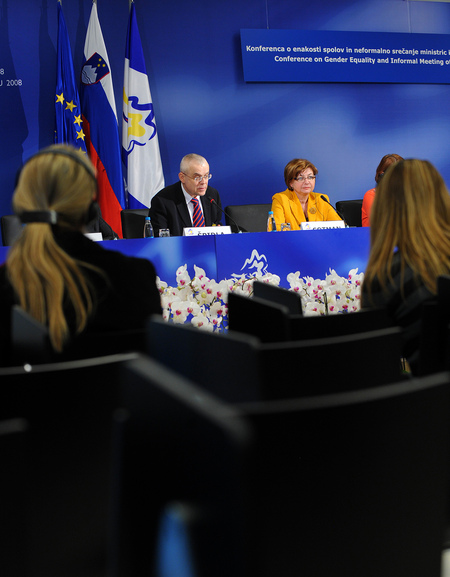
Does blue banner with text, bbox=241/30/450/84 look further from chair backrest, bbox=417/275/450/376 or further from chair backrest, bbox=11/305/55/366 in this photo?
chair backrest, bbox=11/305/55/366

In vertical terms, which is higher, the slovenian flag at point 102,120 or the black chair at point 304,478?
the slovenian flag at point 102,120

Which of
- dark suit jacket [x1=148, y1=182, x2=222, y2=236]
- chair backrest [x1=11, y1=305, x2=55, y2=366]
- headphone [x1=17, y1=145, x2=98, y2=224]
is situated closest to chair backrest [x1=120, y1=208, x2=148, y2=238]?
dark suit jacket [x1=148, y1=182, x2=222, y2=236]

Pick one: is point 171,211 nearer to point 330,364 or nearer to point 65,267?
point 65,267

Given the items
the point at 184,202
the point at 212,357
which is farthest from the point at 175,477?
the point at 184,202

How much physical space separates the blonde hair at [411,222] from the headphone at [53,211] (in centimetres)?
85

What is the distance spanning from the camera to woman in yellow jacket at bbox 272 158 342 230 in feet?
14.7

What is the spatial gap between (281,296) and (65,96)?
4195 millimetres

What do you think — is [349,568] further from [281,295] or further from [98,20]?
[98,20]

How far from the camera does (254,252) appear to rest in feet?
10.4

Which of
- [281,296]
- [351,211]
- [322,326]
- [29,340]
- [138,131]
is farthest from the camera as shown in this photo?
[138,131]

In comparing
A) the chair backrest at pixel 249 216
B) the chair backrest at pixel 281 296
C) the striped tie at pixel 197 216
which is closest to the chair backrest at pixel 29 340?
the chair backrest at pixel 281 296

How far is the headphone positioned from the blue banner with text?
4885 mm

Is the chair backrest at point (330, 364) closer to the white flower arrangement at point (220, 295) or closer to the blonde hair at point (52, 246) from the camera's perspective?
the blonde hair at point (52, 246)

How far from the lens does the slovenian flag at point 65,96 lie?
5199mm
